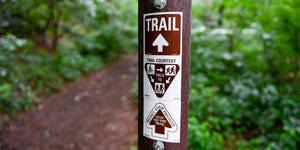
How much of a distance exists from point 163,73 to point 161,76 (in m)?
0.02

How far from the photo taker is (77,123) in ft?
14.5

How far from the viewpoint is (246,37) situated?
5.31 metres

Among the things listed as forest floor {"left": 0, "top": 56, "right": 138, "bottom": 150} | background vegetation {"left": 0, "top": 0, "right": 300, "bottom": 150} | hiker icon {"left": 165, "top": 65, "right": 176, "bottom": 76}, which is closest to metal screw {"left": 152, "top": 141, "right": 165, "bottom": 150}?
hiker icon {"left": 165, "top": 65, "right": 176, "bottom": 76}

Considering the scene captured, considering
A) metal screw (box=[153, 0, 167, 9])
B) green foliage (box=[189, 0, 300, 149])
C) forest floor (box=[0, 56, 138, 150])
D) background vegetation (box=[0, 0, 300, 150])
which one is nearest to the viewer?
metal screw (box=[153, 0, 167, 9])

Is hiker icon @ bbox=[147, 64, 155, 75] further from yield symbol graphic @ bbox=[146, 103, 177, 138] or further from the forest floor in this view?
the forest floor

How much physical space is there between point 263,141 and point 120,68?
7.05 meters

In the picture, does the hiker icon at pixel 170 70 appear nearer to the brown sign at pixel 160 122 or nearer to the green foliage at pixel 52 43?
the brown sign at pixel 160 122

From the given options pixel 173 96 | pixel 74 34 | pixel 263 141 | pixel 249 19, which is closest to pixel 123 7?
pixel 74 34

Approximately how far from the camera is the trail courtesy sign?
105cm

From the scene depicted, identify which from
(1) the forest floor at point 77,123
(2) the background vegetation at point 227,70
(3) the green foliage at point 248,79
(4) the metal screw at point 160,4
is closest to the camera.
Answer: (4) the metal screw at point 160,4

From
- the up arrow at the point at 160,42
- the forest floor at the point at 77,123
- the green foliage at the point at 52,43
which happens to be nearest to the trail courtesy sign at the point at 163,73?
the up arrow at the point at 160,42

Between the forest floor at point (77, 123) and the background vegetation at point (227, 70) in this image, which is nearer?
the background vegetation at point (227, 70)

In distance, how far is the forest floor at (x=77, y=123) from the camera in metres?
3.66

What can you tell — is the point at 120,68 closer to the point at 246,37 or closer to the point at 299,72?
the point at 246,37
